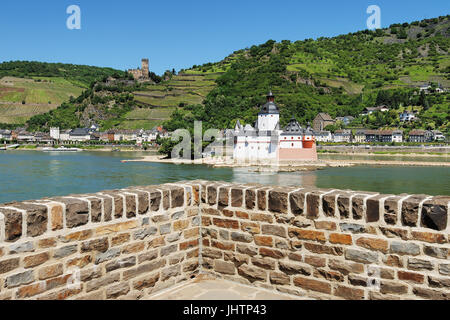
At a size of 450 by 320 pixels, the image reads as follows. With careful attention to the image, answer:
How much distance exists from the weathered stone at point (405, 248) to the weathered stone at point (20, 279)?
10.9 feet

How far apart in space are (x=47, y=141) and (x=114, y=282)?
143919 millimetres

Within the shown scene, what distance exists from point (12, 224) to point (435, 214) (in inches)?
144

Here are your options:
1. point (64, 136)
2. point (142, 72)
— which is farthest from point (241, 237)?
point (142, 72)

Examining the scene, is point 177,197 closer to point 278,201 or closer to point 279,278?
point 278,201

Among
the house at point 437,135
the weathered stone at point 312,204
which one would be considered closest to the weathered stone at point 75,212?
the weathered stone at point 312,204

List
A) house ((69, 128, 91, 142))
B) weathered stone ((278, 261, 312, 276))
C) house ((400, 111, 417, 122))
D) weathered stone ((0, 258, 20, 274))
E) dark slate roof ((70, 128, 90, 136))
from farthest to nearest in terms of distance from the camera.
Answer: dark slate roof ((70, 128, 90, 136)) → house ((69, 128, 91, 142)) → house ((400, 111, 417, 122)) → weathered stone ((278, 261, 312, 276)) → weathered stone ((0, 258, 20, 274))

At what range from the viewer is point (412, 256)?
408 centimetres

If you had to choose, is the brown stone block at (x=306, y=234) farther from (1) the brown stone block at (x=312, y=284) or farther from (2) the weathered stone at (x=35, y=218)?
(2) the weathered stone at (x=35, y=218)

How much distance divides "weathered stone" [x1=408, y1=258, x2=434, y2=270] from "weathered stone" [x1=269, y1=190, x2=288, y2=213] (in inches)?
54.3

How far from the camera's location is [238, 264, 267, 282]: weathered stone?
5.11 meters

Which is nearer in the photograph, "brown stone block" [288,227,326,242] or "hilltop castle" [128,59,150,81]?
"brown stone block" [288,227,326,242]

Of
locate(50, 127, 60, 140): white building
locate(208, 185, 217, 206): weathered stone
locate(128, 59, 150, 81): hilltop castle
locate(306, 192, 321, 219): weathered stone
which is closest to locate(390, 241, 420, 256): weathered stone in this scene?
locate(306, 192, 321, 219): weathered stone

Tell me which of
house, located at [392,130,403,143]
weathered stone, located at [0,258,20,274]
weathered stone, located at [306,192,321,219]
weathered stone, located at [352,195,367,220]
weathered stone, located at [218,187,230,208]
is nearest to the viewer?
weathered stone, located at [0,258,20,274]

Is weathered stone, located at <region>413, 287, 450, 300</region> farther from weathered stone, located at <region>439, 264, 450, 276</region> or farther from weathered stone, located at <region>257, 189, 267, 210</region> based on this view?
weathered stone, located at <region>257, 189, 267, 210</region>
